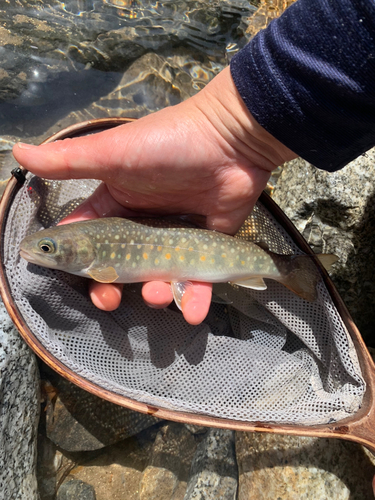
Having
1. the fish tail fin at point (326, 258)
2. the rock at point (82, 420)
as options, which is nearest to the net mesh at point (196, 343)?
the fish tail fin at point (326, 258)

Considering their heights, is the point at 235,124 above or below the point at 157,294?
above

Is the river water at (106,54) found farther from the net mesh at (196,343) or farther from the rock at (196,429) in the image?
the rock at (196,429)

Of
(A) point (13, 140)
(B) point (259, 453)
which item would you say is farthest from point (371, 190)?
(A) point (13, 140)

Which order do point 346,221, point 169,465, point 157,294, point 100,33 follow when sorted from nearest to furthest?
point 157,294
point 346,221
point 169,465
point 100,33

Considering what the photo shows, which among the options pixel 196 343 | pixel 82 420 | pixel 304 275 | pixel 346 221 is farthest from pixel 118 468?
pixel 346 221

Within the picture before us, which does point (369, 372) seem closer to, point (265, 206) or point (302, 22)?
point (265, 206)

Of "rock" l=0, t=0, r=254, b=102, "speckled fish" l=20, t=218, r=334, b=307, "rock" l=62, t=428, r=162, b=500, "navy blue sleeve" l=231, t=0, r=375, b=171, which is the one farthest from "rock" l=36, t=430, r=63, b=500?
"rock" l=0, t=0, r=254, b=102

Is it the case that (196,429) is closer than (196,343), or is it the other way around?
(196,343)

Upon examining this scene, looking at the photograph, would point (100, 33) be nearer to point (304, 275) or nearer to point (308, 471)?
point (304, 275)
